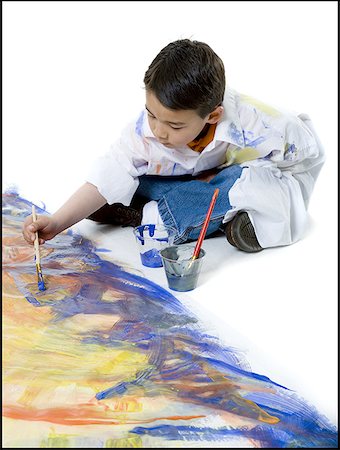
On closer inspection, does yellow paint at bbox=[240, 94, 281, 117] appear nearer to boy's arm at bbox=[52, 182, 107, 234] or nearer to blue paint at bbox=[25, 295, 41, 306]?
boy's arm at bbox=[52, 182, 107, 234]

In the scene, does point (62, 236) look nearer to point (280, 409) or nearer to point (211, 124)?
point (211, 124)

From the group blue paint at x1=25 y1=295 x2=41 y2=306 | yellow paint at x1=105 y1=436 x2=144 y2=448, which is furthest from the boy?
yellow paint at x1=105 y1=436 x2=144 y2=448

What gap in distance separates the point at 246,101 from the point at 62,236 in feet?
1.78

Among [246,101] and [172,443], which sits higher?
[246,101]

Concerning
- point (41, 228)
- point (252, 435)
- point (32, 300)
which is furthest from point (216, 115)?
point (252, 435)

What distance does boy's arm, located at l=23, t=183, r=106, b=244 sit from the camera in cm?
152

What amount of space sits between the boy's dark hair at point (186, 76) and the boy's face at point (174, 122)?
0.02 meters

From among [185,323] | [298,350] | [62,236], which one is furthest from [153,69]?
[298,350]

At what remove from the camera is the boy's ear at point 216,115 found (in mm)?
1621

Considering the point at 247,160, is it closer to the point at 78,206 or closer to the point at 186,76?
the point at 186,76

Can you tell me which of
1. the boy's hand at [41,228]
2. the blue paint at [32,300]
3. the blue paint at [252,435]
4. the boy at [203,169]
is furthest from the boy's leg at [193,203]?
the blue paint at [252,435]

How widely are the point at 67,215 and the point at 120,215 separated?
22 cm

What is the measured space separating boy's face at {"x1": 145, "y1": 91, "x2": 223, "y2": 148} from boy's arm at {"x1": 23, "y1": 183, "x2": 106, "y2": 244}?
197 mm

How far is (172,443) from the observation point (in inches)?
40.7
